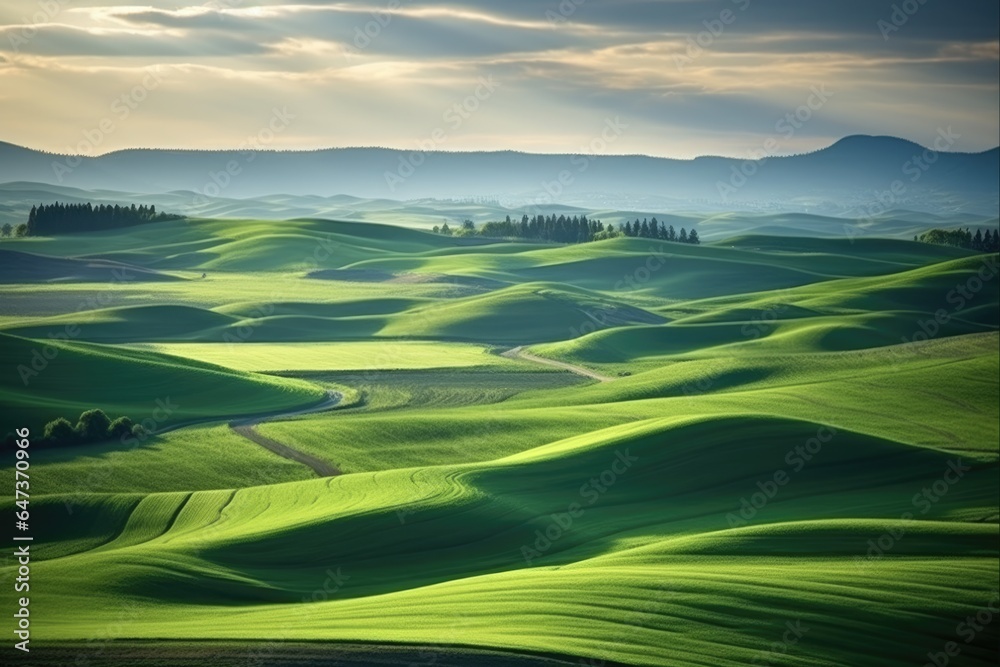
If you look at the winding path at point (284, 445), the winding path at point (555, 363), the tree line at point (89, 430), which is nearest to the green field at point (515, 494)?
the winding path at point (284, 445)

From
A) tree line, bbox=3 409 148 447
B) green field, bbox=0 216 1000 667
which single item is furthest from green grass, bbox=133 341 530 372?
tree line, bbox=3 409 148 447

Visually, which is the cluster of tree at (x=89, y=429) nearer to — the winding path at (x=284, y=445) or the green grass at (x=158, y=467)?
the green grass at (x=158, y=467)

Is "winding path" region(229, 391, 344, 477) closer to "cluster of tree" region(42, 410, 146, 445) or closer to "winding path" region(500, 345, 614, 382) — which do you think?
"cluster of tree" region(42, 410, 146, 445)

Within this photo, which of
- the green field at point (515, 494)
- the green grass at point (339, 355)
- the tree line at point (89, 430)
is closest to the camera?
the green field at point (515, 494)

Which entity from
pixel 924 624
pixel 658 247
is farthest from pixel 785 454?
pixel 658 247

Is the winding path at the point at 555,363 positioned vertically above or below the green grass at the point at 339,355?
above

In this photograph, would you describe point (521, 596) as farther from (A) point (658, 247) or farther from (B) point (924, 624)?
(A) point (658, 247)
